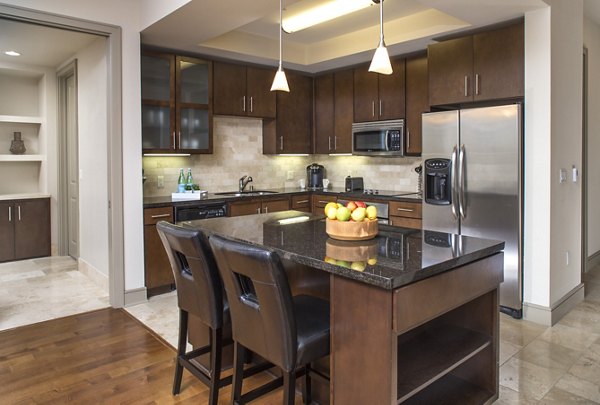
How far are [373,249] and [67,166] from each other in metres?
5.31

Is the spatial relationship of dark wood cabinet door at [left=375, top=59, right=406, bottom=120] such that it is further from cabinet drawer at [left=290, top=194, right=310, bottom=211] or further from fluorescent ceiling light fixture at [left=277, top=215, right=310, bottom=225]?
fluorescent ceiling light fixture at [left=277, top=215, right=310, bottom=225]

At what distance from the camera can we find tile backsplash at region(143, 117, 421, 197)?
496cm

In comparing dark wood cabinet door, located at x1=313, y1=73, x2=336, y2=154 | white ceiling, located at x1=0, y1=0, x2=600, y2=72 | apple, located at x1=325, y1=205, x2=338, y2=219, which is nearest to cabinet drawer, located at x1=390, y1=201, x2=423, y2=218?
dark wood cabinet door, located at x1=313, y1=73, x2=336, y2=154

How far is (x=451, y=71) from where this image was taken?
403 centimetres

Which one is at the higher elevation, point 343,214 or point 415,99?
point 415,99

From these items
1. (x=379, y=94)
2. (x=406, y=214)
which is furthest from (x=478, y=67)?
(x=406, y=214)

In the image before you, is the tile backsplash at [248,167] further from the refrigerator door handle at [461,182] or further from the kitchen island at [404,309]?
the kitchen island at [404,309]

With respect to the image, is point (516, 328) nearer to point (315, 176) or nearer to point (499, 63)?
point (499, 63)

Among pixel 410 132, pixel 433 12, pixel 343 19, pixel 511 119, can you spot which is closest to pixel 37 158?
pixel 343 19

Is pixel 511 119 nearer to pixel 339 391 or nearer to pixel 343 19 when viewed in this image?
pixel 343 19

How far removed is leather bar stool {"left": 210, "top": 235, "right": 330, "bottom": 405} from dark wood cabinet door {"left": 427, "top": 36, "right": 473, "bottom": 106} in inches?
107

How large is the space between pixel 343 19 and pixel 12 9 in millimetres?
2854

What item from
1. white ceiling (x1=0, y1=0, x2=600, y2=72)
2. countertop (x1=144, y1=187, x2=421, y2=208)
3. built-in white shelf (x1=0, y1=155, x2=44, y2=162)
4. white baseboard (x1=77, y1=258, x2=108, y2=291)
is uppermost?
white ceiling (x1=0, y1=0, x2=600, y2=72)

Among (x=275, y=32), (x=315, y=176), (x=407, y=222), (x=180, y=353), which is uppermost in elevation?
(x=275, y=32)
